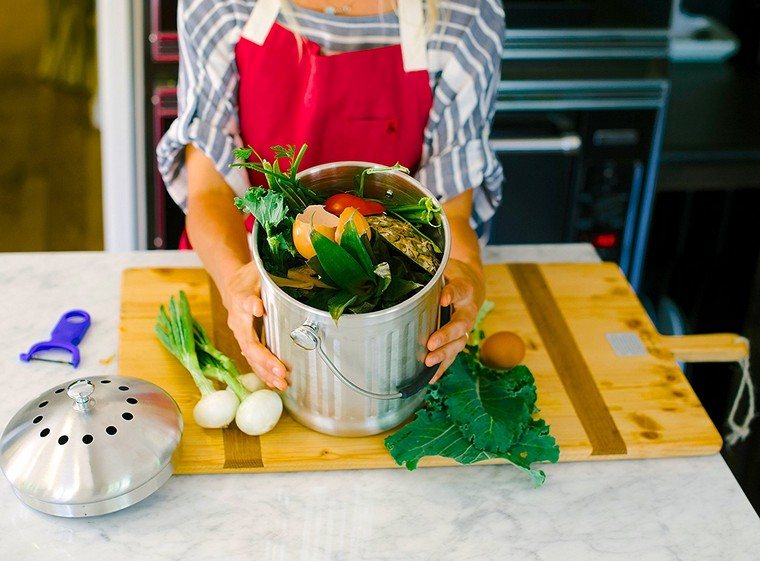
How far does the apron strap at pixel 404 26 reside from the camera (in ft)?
5.11

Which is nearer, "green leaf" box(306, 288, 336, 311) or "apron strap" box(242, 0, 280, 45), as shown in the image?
"green leaf" box(306, 288, 336, 311)

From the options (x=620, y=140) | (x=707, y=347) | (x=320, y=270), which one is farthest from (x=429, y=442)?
(x=620, y=140)

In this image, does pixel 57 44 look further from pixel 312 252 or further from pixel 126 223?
pixel 312 252

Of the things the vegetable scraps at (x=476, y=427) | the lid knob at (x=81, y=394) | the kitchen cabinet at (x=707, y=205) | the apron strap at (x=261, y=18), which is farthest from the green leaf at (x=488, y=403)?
the kitchen cabinet at (x=707, y=205)

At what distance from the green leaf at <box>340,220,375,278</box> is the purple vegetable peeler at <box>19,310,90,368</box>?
513 mm

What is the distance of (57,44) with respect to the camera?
11.8ft

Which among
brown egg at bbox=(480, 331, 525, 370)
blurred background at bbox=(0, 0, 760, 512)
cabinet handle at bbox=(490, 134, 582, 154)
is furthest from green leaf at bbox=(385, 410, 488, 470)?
cabinet handle at bbox=(490, 134, 582, 154)

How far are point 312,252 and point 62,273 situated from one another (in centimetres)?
64

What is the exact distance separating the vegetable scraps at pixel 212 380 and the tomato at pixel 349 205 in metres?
0.27

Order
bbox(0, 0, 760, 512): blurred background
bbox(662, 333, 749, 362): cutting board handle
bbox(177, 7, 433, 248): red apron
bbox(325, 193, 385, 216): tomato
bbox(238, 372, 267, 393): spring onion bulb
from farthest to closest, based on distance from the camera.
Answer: bbox(0, 0, 760, 512): blurred background
bbox(177, 7, 433, 248): red apron
bbox(662, 333, 749, 362): cutting board handle
bbox(238, 372, 267, 393): spring onion bulb
bbox(325, 193, 385, 216): tomato

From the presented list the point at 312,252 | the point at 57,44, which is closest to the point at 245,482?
the point at 312,252

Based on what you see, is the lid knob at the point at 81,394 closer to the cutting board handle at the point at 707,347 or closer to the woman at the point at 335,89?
the woman at the point at 335,89

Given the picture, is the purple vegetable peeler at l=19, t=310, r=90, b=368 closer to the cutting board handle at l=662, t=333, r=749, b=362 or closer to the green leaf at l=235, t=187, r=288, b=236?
the green leaf at l=235, t=187, r=288, b=236

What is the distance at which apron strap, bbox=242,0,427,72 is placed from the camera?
156cm
